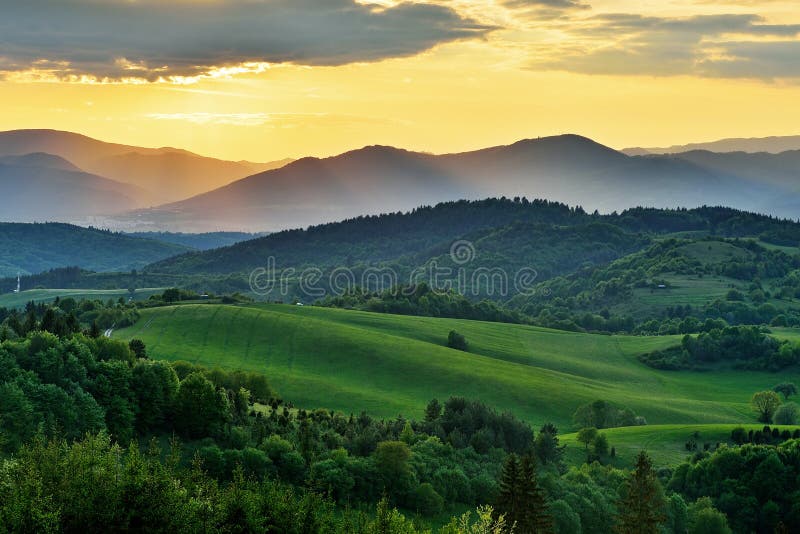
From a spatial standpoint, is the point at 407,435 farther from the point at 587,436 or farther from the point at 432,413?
the point at 587,436

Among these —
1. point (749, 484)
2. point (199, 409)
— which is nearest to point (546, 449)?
point (749, 484)

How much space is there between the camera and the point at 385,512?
52.7 metres

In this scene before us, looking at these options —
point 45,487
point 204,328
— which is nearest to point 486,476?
point 45,487

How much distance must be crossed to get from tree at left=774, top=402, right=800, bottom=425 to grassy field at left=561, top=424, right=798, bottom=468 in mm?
16159

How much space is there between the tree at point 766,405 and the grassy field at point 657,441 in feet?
71.0

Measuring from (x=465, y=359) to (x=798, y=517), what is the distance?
247 ft

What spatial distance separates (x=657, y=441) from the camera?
126688 millimetres

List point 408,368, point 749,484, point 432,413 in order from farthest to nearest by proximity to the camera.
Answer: point 408,368
point 432,413
point 749,484

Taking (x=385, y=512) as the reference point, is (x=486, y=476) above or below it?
below

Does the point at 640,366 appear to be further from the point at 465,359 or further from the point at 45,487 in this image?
the point at 45,487

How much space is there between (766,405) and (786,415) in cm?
579

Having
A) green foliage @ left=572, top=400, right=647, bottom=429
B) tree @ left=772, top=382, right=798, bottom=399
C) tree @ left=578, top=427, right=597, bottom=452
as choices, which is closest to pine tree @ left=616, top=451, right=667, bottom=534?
tree @ left=578, top=427, right=597, bottom=452

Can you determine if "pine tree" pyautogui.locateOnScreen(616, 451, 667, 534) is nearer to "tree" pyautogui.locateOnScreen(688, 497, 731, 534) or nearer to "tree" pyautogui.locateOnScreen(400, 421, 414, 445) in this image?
"tree" pyautogui.locateOnScreen(688, 497, 731, 534)

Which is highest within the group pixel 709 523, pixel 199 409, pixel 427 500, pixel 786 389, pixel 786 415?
pixel 199 409
